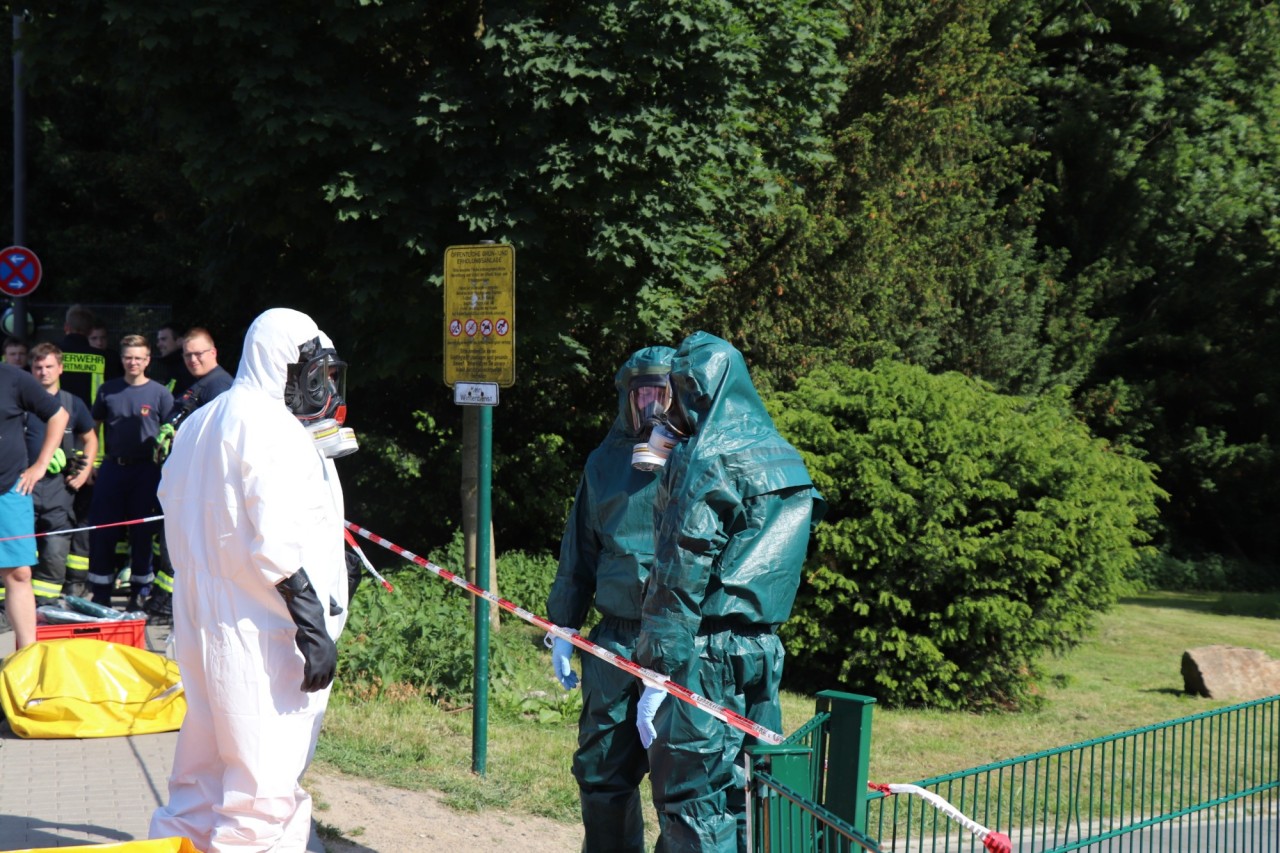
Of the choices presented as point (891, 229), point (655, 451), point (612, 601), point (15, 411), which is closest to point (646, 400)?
point (655, 451)

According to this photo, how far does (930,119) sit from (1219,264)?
10.6 metres

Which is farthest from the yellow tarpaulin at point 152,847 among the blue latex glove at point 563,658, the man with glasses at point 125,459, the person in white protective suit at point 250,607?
the man with glasses at point 125,459

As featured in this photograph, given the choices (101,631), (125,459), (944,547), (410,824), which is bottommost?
(410,824)

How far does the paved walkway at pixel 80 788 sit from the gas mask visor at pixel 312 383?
6.60 ft

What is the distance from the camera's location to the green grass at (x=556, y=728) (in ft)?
21.8

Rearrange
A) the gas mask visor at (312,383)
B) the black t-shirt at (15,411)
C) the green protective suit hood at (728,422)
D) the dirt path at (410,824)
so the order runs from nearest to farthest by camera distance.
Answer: the green protective suit hood at (728,422) < the gas mask visor at (312,383) < the dirt path at (410,824) < the black t-shirt at (15,411)

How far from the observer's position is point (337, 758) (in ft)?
22.0

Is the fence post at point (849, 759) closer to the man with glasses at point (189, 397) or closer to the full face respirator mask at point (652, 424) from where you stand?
the full face respirator mask at point (652, 424)

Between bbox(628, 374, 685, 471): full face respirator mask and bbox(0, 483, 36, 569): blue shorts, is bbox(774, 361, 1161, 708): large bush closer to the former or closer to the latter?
bbox(628, 374, 685, 471): full face respirator mask

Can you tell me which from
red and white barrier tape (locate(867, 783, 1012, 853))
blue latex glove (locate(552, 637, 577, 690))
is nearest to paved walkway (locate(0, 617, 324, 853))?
blue latex glove (locate(552, 637, 577, 690))

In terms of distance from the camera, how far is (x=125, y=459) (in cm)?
902

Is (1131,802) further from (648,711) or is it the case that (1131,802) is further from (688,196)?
(688,196)

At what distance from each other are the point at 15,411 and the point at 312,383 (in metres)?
3.77

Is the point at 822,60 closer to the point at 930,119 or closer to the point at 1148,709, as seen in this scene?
the point at 930,119
